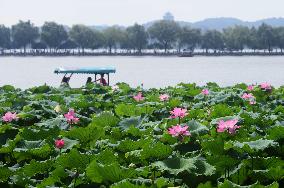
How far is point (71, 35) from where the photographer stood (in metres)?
178

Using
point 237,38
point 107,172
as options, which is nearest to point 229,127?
point 107,172

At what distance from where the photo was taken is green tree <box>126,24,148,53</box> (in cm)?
17602

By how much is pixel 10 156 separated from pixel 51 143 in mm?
419

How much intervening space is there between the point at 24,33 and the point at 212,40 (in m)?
61.4

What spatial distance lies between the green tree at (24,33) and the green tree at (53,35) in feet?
22.5

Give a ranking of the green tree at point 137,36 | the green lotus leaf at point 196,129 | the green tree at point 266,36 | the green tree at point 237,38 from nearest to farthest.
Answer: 1. the green lotus leaf at point 196,129
2. the green tree at point 137,36
3. the green tree at point 266,36
4. the green tree at point 237,38

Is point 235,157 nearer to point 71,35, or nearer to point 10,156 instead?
point 10,156

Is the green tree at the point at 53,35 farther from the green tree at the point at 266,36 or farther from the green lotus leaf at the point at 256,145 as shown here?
the green lotus leaf at the point at 256,145

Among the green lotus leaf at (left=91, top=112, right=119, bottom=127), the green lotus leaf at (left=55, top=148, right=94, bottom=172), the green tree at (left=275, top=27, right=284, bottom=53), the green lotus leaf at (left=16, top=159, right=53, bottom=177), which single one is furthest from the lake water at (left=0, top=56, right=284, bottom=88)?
the green tree at (left=275, top=27, right=284, bottom=53)

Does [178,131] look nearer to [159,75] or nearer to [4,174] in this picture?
[4,174]

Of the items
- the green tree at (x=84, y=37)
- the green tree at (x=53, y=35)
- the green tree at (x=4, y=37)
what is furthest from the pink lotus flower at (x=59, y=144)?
the green tree at (x=4, y=37)

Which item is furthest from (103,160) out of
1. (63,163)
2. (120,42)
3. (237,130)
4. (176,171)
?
(120,42)

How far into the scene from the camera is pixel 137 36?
17625 centimetres

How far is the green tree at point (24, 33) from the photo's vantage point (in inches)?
7215
